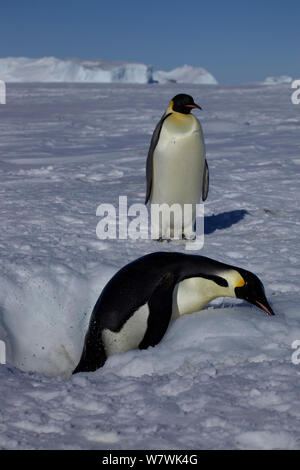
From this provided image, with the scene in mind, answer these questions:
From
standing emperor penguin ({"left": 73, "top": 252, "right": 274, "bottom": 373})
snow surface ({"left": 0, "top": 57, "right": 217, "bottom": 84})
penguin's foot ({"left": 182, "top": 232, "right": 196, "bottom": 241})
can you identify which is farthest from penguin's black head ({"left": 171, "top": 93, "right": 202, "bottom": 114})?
snow surface ({"left": 0, "top": 57, "right": 217, "bottom": 84})

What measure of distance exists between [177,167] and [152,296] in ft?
5.78

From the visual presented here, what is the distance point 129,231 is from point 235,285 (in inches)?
69.7

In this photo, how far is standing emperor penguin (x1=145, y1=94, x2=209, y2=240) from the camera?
4168 mm

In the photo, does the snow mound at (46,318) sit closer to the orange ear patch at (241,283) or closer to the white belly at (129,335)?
the white belly at (129,335)

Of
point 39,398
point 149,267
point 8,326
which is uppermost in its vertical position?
point 149,267

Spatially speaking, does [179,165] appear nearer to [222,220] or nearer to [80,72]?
[222,220]

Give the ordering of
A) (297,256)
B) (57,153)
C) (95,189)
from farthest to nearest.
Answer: (57,153) → (95,189) → (297,256)

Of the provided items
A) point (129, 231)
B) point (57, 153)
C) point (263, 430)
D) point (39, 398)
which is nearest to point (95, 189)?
point (129, 231)

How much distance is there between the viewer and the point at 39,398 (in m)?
2.03

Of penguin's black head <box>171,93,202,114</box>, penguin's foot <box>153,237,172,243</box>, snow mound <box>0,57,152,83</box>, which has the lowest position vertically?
penguin's foot <box>153,237,172,243</box>

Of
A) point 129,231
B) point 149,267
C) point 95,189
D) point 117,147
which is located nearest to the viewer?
point 149,267

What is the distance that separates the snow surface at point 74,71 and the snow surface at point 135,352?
4329 centimetres

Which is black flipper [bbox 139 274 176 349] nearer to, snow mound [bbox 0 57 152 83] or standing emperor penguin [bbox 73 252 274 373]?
standing emperor penguin [bbox 73 252 274 373]
